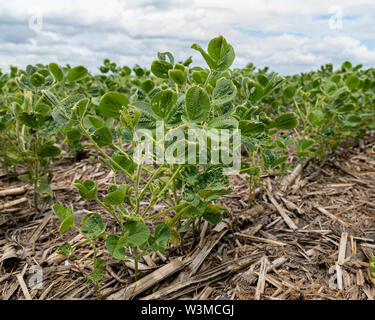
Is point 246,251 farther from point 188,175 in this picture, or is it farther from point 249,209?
point 188,175

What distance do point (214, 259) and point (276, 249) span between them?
0.34 meters

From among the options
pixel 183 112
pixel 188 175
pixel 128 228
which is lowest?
pixel 128 228

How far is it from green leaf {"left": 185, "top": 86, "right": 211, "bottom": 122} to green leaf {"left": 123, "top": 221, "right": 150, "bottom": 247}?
460 millimetres

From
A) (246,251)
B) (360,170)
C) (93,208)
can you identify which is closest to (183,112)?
(246,251)

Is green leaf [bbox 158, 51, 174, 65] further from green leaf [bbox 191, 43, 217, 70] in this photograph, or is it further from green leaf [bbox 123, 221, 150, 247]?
→ green leaf [bbox 123, 221, 150, 247]

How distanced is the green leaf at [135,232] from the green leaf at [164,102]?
1.37ft

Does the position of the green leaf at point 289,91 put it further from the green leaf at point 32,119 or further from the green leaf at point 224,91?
the green leaf at point 32,119

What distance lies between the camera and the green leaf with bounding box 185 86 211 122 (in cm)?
93

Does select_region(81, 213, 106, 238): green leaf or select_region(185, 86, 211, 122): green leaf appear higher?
select_region(185, 86, 211, 122): green leaf

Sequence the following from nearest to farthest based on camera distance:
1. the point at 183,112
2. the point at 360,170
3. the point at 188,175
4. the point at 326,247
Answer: the point at 183,112 → the point at 188,175 → the point at 326,247 → the point at 360,170

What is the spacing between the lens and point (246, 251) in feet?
5.32

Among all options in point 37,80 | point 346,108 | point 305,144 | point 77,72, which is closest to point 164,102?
point 77,72

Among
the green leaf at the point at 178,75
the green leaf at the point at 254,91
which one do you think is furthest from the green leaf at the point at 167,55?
the green leaf at the point at 254,91

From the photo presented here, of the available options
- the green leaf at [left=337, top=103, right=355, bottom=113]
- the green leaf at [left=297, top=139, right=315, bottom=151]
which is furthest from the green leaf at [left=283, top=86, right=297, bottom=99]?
the green leaf at [left=337, top=103, right=355, bottom=113]
